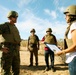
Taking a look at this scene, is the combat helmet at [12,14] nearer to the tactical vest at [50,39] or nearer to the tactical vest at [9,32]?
the tactical vest at [9,32]

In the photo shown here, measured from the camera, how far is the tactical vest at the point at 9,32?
612 cm

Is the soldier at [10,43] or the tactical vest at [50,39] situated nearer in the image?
the soldier at [10,43]

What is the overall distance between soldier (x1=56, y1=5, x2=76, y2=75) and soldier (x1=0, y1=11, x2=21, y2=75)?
2690 mm

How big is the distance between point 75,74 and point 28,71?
724cm

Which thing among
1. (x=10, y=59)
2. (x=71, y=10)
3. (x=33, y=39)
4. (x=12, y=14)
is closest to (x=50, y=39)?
(x=33, y=39)

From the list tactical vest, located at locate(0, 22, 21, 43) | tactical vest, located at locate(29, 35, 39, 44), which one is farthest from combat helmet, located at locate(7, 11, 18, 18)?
tactical vest, located at locate(29, 35, 39, 44)

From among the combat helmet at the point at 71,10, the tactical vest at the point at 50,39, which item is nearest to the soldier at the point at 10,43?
the combat helmet at the point at 71,10

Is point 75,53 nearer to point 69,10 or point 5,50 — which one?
point 69,10

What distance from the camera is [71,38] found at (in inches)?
139

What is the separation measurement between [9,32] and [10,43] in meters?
0.31

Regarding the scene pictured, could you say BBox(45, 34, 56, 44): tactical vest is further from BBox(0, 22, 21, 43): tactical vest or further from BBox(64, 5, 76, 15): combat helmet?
BBox(64, 5, 76, 15): combat helmet

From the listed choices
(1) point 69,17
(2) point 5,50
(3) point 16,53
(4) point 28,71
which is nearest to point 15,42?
(3) point 16,53

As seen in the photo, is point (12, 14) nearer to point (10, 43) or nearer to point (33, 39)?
point (10, 43)

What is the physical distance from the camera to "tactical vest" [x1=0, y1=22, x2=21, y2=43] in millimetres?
6121
